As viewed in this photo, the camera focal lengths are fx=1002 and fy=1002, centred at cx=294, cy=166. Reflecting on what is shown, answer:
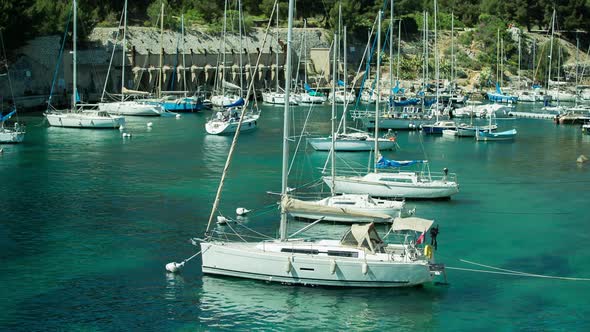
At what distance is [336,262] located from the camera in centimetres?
3241

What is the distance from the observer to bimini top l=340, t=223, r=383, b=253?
32844mm

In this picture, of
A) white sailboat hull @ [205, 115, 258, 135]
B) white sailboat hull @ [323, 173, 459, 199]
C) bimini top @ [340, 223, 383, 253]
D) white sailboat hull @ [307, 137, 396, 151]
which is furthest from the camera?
white sailboat hull @ [205, 115, 258, 135]

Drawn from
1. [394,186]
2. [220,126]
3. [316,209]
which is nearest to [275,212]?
[394,186]

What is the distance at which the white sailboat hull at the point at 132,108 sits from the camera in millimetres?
Result: 91562

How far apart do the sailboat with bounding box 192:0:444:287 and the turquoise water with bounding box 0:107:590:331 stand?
1.39 feet

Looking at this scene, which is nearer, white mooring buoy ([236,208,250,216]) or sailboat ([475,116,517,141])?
white mooring buoy ([236,208,250,216])

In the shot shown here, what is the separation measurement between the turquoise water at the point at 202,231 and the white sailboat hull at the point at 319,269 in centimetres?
37

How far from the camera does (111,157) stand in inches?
2532

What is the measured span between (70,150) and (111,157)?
14.6 feet

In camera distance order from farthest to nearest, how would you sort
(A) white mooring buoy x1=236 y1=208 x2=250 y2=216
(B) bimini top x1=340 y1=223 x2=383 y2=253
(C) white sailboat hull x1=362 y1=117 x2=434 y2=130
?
(C) white sailboat hull x1=362 y1=117 x2=434 y2=130 < (A) white mooring buoy x1=236 y1=208 x2=250 y2=216 < (B) bimini top x1=340 y1=223 x2=383 y2=253

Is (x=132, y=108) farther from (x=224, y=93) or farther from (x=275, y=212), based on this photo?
(x=275, y=212)

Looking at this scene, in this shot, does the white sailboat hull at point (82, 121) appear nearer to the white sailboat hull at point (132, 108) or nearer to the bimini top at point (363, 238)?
the white sailboat hull at point (132, 108)

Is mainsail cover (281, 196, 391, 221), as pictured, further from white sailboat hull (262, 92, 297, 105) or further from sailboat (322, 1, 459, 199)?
white sailboat hull (262, 92, 297, 105)

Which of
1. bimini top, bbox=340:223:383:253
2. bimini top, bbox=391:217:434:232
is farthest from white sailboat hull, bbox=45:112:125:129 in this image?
bimini top, bbox=340:223:383:253
